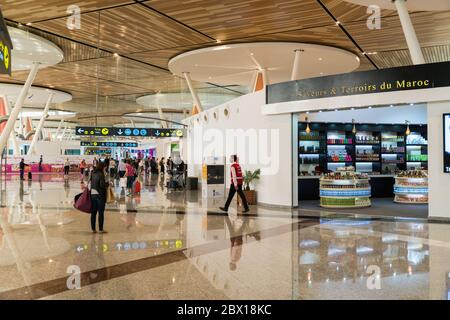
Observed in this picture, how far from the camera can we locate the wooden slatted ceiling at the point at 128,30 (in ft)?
34.7

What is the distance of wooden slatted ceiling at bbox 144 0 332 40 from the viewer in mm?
9820

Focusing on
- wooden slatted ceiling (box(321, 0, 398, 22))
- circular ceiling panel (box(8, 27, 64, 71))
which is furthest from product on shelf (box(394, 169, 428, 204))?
circular ceiling panel (box(8, 27, 64, 71))

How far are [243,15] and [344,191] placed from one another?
555 centimetres

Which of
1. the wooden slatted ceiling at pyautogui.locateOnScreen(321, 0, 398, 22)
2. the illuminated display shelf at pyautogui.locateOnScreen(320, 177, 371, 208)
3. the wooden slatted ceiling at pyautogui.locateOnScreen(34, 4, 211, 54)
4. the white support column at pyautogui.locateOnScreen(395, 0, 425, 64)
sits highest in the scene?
the wooden slatted ceiling at pyautogui.locateOnScreen(34, 4, 211, 54)

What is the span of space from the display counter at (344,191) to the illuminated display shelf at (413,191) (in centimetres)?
158

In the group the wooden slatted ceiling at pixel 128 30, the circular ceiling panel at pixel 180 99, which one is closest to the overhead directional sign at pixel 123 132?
the circular ceiling panel at pixel 180 99

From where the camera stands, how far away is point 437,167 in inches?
352

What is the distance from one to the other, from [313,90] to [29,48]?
964 centimetres

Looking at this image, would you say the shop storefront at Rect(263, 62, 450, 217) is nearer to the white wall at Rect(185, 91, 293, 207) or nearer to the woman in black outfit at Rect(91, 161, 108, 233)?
the white wall at Rect(185, 91, 293, 207)

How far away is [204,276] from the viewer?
465cm

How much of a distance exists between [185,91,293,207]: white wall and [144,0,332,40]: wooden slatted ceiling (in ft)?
6.49

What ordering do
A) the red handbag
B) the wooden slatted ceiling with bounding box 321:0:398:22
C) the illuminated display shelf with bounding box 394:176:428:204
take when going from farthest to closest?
the illuminated display shelf with bounding box 394:176:428:204 → the wooden slatted ceiling with bounding box 321:0:398:22 → the red handbag
